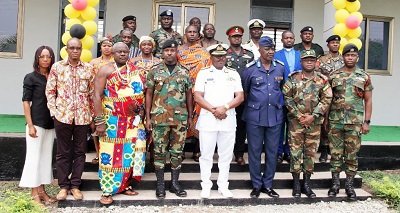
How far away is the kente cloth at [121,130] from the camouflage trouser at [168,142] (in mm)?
196

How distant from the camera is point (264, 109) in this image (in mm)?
4809

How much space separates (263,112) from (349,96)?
42.6 inches

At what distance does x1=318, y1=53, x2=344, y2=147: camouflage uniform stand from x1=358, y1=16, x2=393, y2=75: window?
3840 mm

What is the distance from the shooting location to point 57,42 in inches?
324

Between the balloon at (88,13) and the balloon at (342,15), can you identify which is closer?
the balloon at (88,13)

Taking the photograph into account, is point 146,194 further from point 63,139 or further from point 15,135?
point 15,135

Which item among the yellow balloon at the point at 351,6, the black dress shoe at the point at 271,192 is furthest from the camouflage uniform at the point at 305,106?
the yellow balloon at the point at 351,6

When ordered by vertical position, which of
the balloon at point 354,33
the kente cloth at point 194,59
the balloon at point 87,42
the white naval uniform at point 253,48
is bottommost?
the kente cloth at point 194,59

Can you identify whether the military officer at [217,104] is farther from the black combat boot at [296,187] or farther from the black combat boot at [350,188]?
the black combat boot at [350,188]

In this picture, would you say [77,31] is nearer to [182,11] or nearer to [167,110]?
[167,110]

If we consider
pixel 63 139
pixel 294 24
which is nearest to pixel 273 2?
pixel 294 24

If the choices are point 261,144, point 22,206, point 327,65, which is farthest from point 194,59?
point 22,206

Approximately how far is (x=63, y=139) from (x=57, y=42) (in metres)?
4.31

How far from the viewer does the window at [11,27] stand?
8148 mm
